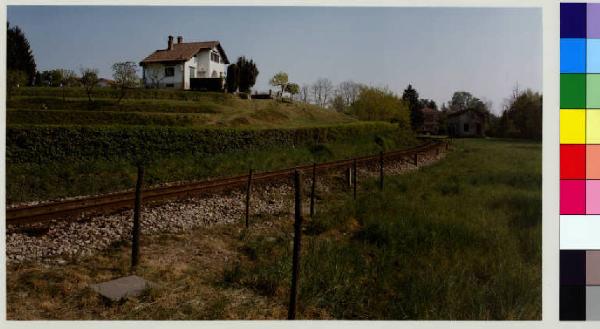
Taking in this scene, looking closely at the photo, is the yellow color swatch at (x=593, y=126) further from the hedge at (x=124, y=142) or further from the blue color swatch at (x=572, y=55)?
the hedge at (x=124, y=142)

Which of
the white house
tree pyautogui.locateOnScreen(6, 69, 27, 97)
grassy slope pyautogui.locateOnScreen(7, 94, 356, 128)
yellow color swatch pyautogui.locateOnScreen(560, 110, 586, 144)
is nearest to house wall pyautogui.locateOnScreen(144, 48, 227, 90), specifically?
the white house

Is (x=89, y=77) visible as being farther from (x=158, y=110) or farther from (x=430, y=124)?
(x=430, y=124)

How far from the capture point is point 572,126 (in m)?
7.10

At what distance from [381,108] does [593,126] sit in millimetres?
25328

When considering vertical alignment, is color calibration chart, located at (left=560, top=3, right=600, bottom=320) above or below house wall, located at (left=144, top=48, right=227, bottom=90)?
below

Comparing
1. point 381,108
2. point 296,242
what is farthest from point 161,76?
point 296,242

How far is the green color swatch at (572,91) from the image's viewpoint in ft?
23.1

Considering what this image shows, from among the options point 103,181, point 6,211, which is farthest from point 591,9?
point 103,181

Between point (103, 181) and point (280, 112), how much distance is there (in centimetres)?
1527

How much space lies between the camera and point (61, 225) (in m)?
7.96

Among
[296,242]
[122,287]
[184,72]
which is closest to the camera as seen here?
[296,242]

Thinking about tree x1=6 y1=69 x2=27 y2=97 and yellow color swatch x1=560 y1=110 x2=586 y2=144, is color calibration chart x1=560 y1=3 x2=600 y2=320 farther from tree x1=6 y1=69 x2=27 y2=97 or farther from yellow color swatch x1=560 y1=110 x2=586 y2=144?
tree x1=6 y1=69 x2=27 y2=97

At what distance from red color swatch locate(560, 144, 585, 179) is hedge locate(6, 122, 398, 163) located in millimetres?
12339

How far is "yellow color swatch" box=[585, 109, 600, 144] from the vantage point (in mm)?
7000
